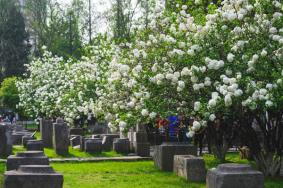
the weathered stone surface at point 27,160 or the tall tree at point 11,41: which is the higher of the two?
the tall tree at point 11,41

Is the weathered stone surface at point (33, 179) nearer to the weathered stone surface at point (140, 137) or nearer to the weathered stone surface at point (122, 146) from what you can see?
the weathered stone surface at point (140, 137)

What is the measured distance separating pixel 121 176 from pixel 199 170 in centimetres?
234

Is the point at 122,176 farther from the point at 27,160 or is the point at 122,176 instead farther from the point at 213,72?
the point at 213,72

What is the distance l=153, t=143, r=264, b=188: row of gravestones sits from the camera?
34.3 feet

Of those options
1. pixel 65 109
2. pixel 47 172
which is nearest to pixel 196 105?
pixel 47 172

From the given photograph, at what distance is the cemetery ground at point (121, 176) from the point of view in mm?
14078

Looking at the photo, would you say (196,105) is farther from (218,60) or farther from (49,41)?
(49,41)

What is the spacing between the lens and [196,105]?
12852 millimetres

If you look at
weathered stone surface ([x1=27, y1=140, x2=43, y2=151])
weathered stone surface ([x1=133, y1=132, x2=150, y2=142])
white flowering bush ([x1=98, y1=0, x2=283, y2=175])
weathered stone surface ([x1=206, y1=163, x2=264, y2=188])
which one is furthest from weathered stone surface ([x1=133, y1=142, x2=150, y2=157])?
weathered stone surface ([x1=206, y1=163, x2=264, y2=188])

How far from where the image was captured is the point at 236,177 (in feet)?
34.2

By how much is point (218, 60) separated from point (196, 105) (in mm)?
1447

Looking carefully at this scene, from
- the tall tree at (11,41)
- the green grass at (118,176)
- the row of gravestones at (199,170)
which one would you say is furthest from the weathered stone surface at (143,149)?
the tall tree at (11,41)

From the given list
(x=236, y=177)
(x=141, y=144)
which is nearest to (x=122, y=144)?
(x=141, y=144)

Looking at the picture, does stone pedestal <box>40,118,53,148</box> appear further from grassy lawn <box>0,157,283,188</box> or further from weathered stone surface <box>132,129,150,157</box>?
grassy lawn <box>0,157,283,188</box>
